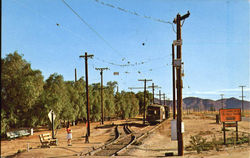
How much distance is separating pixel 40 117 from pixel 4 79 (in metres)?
6.82

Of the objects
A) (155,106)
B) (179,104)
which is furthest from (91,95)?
(179,104)

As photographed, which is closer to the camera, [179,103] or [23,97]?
[179,103]

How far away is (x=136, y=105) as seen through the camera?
81.1 m

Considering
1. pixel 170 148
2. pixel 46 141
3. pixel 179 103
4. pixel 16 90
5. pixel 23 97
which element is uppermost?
pixel 16 90

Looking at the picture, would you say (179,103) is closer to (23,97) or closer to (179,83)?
(179,83)

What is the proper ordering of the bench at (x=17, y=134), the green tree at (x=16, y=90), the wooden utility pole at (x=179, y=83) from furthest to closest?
the bench at (x=17, y=134) < the green tree at (x=16, y=90) < the wooden utility pole at (x=179, y=83)

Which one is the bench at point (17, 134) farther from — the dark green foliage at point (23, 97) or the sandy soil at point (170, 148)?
the sandy soil at point (170, 148)

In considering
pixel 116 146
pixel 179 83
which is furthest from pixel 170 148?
pixel 179 83

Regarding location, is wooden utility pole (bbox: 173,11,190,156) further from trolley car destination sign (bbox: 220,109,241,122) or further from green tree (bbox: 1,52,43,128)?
green tree (bbox: 1,52,43,128)

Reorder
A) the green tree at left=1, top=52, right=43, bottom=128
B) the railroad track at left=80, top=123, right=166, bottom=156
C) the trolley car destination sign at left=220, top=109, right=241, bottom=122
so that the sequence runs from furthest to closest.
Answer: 1. the green tree at left=1, top=52, right=43, bottom=128
2. the trolley car destination sign at left=220, top=109, right=241, bottom=122
3. the railroad track at left=80, top=123, right=166, bottom=156

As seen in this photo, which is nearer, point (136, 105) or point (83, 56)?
point (83, 56)

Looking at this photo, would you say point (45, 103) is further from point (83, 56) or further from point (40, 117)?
point (83, 56)

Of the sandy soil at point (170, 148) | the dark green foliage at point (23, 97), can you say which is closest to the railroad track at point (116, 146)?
the sandy soil at point (170, 148)

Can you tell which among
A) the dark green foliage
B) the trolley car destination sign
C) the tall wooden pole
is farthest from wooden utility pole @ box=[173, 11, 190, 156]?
the dark green foliage
